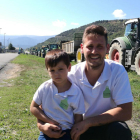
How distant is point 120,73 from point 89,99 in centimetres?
43

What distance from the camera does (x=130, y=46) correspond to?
877cm

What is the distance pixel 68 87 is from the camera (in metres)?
2.07

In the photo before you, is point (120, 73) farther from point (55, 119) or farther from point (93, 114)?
point (55, 119)

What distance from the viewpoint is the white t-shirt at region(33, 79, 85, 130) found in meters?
1.97

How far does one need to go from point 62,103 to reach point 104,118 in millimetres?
450

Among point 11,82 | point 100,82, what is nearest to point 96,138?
point 100,82

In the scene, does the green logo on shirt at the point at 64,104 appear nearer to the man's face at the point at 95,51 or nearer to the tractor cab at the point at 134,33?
the man's face at the point at 95,51

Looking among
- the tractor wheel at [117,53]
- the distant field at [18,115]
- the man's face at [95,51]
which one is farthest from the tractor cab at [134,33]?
the man's face at [95,51]

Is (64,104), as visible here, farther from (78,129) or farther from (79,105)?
(78,129)

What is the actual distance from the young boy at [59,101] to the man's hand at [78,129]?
0.06 meters

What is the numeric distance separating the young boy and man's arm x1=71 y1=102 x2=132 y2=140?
8cm

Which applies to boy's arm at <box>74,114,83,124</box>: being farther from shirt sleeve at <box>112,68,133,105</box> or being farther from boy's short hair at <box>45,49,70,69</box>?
boy's short hair at <box>45,49,70,69</box>

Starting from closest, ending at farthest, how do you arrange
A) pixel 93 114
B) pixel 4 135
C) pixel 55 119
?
pixel 55 119 < pixel 93 114 < pixel 4 135

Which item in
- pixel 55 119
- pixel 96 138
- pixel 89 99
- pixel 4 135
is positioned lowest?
pixel 4 135
